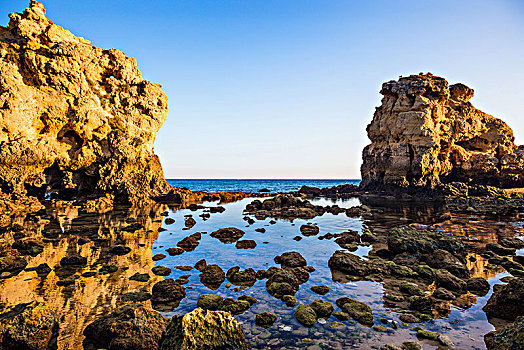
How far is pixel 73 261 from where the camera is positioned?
41.1ft

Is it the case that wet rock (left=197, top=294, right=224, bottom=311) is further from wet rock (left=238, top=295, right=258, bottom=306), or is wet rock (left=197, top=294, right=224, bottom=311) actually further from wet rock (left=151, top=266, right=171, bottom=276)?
wet rock (left=151, top=266, right=171, bottom=276)

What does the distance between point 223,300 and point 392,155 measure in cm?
5242

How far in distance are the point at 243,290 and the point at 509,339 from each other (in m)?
7.68

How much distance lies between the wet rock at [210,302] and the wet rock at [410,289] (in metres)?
6.90

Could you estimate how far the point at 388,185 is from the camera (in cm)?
5438

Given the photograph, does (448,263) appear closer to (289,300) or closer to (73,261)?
(289,300)

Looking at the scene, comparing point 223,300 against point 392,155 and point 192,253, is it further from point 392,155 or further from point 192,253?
point 392,155

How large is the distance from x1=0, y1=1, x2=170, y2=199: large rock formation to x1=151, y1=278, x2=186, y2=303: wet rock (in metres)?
30.6

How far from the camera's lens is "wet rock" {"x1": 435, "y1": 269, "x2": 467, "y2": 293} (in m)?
9.99

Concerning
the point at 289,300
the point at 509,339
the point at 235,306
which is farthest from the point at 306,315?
the point at 509,339

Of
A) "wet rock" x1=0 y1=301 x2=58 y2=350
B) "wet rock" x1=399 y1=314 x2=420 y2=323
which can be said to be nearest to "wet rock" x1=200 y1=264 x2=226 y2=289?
"wet rock" x1=0 y1=301 x2=58 y2=350

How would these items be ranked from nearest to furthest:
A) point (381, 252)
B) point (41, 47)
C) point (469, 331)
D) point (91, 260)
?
point (469, 331) → point (91, 260) → point (381, 252) → point (41, 47)

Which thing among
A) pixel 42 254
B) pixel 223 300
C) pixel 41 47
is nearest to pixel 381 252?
pixel 223 300

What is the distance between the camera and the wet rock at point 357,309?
7828 mm
